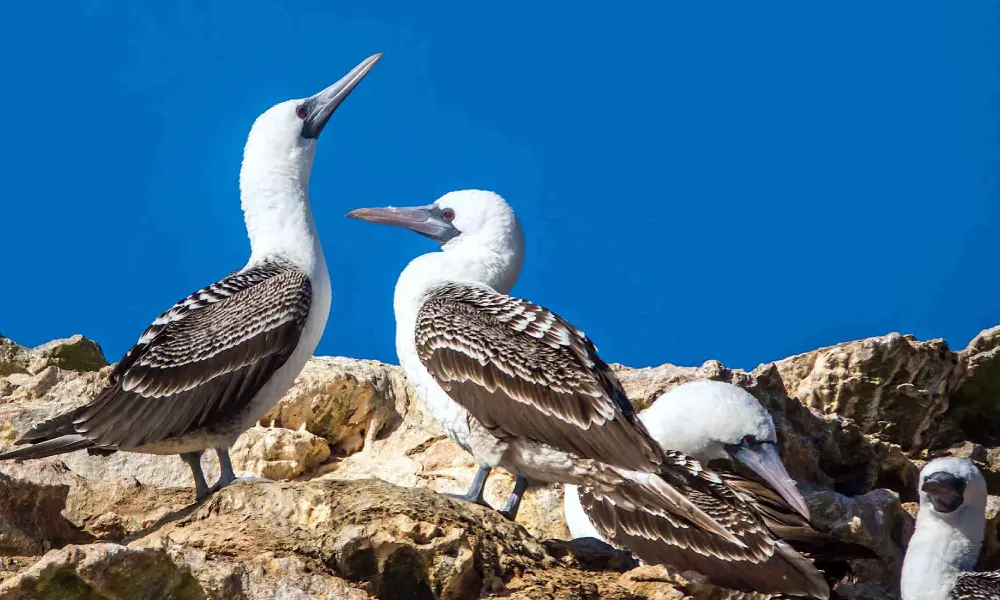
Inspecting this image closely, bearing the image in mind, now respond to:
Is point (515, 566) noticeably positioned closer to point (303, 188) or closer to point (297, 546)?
point (297, 546)

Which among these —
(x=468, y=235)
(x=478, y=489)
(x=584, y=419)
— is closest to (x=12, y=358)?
(x=468, y=235)

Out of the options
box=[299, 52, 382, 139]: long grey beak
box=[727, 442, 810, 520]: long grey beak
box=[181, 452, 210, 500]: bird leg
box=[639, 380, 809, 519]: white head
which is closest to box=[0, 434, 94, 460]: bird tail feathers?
box=[181, 452, 210, 500]: bird leg

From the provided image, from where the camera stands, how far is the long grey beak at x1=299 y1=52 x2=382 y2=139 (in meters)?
10.1

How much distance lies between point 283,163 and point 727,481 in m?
3.67

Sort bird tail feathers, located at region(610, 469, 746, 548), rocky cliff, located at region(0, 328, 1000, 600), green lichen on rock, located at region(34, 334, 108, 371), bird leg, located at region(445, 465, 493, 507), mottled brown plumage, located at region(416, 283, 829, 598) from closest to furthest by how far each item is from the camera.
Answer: rocky cliff, located at region(0, 328, 1000, 600) → bird tail feathers, located at region(610, 469, 746, 548) → mottled brown plumage, located at region(416, 283, 829, 598) → bird leg, located at region(445, 465, 493, 507) → green lichen on rock, located at region(34, 334, 108, 371)

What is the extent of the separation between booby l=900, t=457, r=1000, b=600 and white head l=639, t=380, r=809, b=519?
904 mm

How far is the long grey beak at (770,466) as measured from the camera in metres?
8.54

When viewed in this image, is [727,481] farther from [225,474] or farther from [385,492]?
[225,474]

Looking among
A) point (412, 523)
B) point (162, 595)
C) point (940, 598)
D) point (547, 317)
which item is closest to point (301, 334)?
point (547, 317)

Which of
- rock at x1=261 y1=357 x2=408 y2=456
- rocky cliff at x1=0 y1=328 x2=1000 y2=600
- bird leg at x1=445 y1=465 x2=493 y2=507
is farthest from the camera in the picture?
rock at x1=261 y1=357 x2=408 y2=456

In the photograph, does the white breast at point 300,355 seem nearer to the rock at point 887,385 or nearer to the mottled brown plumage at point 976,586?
the rock at point 887,385

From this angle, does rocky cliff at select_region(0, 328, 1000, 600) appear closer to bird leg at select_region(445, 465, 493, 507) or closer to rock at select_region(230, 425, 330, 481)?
rock at select_region(230, 425, 330, 481)

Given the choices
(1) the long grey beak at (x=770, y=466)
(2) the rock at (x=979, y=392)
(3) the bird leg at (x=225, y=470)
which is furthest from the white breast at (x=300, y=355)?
(2) the rock at (x=979, y=392)

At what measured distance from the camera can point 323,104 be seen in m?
10.2
